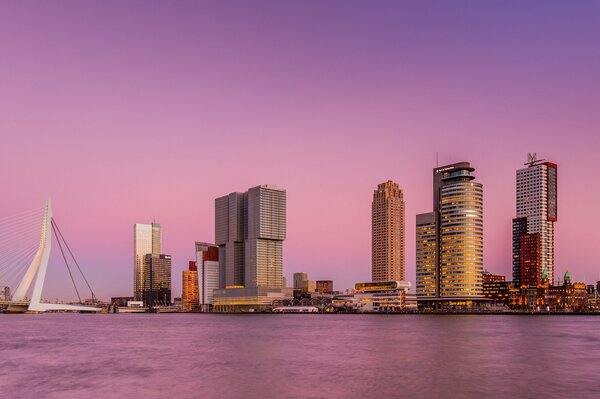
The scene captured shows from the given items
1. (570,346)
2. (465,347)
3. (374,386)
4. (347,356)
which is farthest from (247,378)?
(570,346)

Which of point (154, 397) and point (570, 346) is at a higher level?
point (154, 397)

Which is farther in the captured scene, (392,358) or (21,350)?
(21,350)

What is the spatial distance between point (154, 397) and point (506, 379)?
1026 inches

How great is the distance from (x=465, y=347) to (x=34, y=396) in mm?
50062

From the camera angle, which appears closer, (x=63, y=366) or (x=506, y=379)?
(x=506, y=379)

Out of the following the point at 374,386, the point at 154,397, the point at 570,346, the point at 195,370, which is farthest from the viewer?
the point at 570,346

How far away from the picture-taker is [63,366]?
53312mm

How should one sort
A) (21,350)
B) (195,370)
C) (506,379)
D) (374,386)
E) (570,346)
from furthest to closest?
1. (570,346)
2. (21,350)
3. (195,370)
4. (506,379)
5. (374,386)

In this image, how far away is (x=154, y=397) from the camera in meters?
37.5

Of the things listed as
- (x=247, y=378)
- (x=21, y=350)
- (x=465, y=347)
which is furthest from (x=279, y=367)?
(x=21, y=350)

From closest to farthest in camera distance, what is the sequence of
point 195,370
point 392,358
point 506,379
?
point 506,379, point 195,370, point 392,358

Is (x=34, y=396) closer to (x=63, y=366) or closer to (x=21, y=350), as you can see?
(x=63, y=366)

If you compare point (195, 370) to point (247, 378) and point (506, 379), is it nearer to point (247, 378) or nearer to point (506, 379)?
point (247, 378)

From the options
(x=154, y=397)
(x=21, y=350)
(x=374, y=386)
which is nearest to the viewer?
(x=154, y=397)
